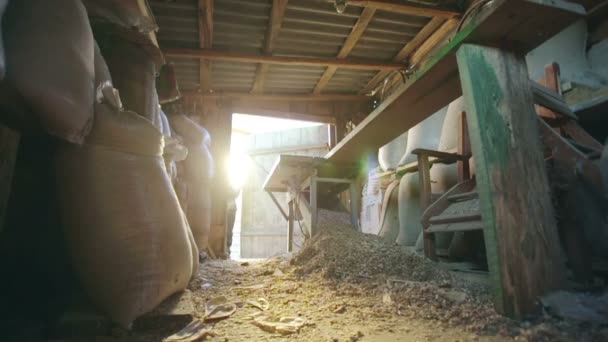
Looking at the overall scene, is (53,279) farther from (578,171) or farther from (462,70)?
(578,171)

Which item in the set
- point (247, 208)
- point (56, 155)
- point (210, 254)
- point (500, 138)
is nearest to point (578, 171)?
point (500, 138)

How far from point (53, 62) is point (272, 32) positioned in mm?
3519

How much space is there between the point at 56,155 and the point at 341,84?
16.8ft

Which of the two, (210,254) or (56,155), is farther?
(210,254)

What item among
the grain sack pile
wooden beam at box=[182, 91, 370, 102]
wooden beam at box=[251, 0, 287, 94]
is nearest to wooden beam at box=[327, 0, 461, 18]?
wooden beam at box=[251, 0, 287, 94]

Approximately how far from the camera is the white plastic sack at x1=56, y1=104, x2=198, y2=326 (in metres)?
1.33

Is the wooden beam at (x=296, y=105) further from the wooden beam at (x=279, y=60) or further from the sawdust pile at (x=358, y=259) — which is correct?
the sawdust pile at (x=358, y=259)

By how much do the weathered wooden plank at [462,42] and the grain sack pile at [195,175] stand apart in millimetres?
1912

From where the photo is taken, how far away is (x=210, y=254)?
4.85m

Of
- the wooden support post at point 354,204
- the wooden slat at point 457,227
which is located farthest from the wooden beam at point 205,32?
the wooden slat at point 457,227

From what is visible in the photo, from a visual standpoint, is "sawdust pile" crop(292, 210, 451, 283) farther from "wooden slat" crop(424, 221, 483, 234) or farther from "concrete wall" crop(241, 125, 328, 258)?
"concrete wall" crop(241, 125, 328, 258)

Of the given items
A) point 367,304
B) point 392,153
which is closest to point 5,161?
point 367,304

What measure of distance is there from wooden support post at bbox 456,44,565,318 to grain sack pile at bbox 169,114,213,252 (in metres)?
2.89

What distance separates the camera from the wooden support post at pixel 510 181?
1.38 m
